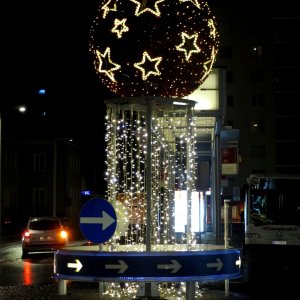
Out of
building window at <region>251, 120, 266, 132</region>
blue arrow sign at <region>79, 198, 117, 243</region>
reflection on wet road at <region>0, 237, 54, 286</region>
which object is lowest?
reflection on wet road at <region>0, 237, 54, 286</region>

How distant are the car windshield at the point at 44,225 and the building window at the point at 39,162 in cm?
3682

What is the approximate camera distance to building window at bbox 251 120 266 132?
251ft

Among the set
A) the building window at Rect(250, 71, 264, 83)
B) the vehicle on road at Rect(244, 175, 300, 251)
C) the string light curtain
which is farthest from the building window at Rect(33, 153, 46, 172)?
the string light curtain

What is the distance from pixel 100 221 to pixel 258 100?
67.2 meters

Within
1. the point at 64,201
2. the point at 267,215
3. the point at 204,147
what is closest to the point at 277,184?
the point at 267,215

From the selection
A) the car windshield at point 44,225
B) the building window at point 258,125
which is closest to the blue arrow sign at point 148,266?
the car windshield at point 44,225

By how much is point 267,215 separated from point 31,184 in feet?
133

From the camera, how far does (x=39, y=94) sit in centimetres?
7900

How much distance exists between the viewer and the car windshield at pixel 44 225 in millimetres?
27312

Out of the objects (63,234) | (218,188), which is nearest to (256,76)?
(63,234)

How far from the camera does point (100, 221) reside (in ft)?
34.8

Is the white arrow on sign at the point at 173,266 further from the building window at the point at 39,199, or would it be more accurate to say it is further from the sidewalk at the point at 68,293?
the building window at the point at 39,199

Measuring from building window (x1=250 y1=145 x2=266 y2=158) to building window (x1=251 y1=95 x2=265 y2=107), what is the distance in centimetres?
433

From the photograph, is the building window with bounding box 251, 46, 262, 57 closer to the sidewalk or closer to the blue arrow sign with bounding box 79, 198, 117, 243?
the sidewalk
